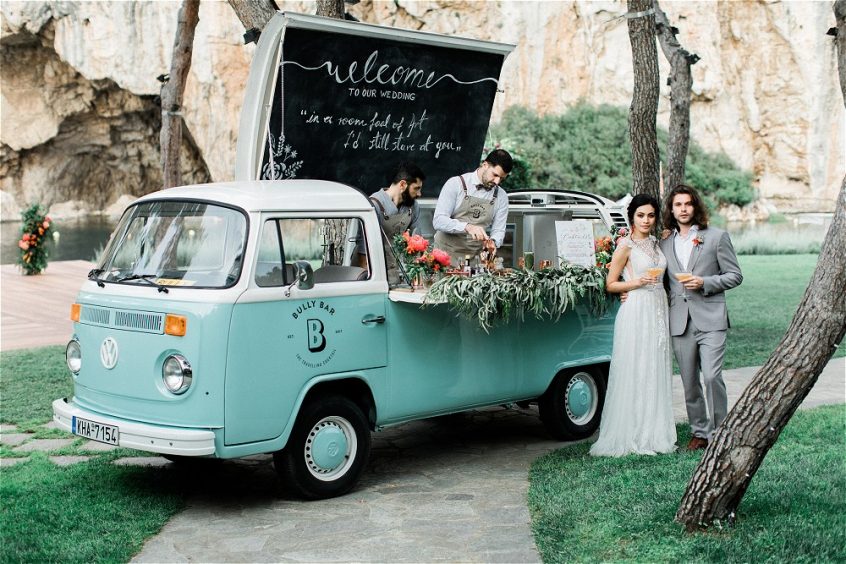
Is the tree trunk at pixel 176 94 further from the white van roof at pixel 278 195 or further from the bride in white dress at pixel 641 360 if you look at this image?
the bride in white dress at pixel 641 360

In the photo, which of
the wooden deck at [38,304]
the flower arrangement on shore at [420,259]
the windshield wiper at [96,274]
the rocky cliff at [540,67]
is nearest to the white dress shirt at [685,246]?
the flower arrangement on shore at [420,259]

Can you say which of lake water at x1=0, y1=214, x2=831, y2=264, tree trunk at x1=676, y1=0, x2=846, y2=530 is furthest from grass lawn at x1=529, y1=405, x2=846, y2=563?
lake water at x1=0, y1=214, x2=831, y2=264

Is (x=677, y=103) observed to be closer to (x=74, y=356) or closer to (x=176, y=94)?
(x=176, y=94)

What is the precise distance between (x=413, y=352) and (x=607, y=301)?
1989mm

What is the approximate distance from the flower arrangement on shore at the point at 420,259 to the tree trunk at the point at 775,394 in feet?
8.30

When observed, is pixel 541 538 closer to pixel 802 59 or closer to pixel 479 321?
pixel 479 321

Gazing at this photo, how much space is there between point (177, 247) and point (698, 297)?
381 centimetres

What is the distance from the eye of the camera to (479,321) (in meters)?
7.25

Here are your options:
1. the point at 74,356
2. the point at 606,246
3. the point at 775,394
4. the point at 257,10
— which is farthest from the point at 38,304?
the point at 775,394

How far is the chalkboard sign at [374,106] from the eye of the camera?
7.93m

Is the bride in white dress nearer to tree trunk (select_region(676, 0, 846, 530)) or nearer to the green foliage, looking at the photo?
tree trunk (select_region(676, 0, 846, 530))

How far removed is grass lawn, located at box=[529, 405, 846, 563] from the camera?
16.2 feet

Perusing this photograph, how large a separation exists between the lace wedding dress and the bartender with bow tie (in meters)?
1.16

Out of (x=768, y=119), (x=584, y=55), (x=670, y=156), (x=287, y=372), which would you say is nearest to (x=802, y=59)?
(x=768, y=119)
